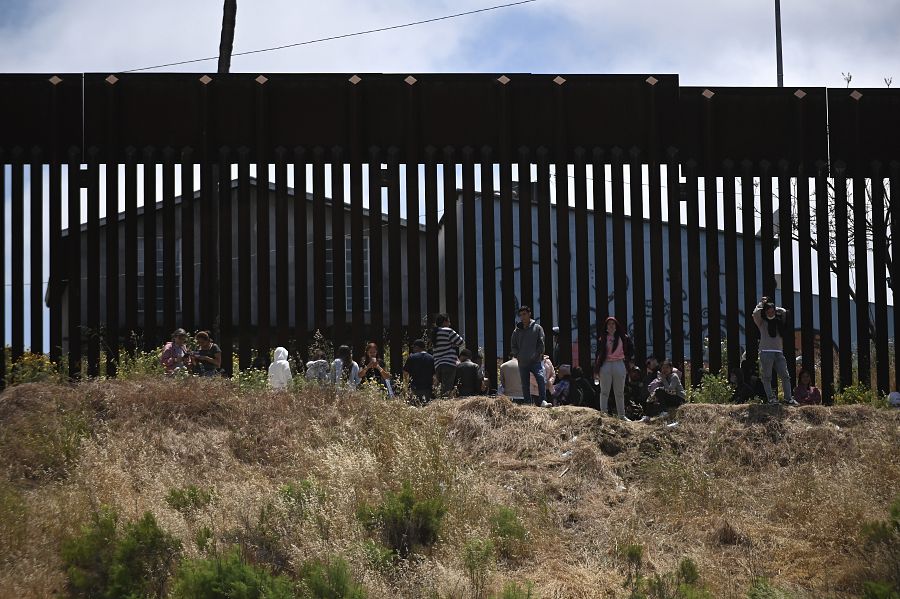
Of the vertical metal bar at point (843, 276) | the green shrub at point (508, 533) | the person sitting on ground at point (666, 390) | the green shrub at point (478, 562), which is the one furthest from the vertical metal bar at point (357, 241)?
the green shrub at point (478, 562)

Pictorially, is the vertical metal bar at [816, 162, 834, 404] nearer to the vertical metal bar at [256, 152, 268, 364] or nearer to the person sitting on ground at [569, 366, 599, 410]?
the person sitting on ground at [569, 366, 599, 410]

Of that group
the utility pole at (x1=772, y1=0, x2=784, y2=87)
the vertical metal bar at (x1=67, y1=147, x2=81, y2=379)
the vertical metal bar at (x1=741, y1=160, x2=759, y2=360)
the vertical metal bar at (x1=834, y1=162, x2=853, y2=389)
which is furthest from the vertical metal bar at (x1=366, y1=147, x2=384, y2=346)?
the utility pole at (x1=772, y1=0, x2=784, y2=87)

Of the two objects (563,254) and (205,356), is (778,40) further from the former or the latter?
(205,356)

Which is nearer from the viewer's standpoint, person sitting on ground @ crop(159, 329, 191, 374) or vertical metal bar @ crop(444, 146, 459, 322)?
person sitting on ground @ crop(159, 329, 191, 374)

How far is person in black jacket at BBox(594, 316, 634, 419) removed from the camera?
49.6ft

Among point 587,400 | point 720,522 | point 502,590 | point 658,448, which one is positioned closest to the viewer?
point 502,590

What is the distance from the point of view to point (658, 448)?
13547mm

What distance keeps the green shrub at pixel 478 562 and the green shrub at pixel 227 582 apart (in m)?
1.53

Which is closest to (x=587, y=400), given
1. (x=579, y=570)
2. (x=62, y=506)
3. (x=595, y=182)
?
(x=595, y=182)

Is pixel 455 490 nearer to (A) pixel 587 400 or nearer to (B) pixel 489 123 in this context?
(A) pixel 587 400

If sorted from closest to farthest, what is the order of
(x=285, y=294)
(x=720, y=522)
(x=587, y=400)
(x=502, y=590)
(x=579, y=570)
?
(x=502, y=590)
(x=579, y=570)
(x=720, y=522)
(x=587, y=400)
(x=285, y=294)

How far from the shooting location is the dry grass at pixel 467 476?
10.9m

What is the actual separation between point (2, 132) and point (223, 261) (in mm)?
3922

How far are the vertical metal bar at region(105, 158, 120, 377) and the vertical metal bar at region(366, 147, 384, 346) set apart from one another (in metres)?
3.85
